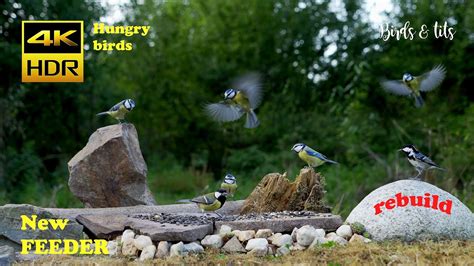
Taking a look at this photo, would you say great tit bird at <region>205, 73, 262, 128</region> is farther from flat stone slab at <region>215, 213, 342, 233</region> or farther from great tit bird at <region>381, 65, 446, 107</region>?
flat stone slab at <region>215, 213, 342, 233</region>

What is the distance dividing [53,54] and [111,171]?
1616 mm

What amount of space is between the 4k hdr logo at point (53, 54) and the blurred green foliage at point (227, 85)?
4380mm

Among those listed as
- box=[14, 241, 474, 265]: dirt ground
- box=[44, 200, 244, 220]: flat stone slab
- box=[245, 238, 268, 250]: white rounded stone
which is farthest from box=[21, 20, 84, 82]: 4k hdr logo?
box=[245, 238, 268, 250]: white rounded stone

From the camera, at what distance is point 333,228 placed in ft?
26.7

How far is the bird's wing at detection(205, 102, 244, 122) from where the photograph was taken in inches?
372

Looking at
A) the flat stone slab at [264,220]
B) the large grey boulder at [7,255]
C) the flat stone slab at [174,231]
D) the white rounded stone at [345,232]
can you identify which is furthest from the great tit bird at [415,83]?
the large grey boulder at [7,255]

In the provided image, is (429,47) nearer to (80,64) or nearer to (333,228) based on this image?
(80,64)

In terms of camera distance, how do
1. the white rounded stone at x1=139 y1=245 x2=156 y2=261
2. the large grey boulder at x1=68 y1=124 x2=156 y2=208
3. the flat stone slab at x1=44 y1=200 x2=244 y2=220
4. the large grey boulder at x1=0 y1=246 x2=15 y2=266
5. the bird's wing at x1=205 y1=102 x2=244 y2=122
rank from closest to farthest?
the large grey boulder at x1=0 y1=246 x2=15 y2=266, the white rounded stone at x1=139 y1=245 x2=156 y2=261, the flat stone slab at x1=44 y1=200 x2=244 y2=220, the large grey boulder at x1=68 y1=124 x2=156 y2=208, the bird's wing at x1=205 y1=102 x2=244 y2=122

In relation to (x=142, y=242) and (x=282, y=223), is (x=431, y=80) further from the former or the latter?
(x=142, y=242)

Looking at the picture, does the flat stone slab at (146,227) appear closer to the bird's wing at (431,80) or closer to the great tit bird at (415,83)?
the great tit bird at (415,83)

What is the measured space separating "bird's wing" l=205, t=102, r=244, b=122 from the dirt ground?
2.28 metres

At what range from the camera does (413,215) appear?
796 cm

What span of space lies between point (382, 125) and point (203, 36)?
4933 mm

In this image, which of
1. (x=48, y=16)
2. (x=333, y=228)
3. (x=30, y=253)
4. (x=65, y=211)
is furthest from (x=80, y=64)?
(x=48, y=16)
